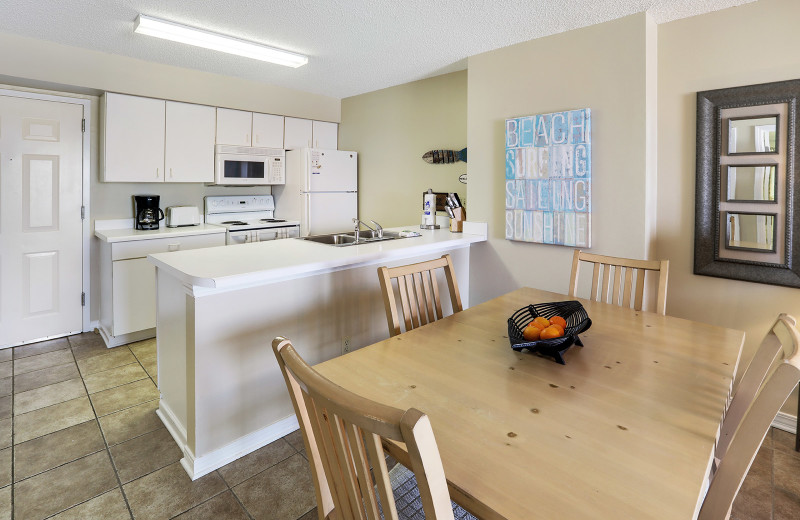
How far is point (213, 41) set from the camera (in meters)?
2.98

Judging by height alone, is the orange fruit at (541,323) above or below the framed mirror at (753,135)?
below

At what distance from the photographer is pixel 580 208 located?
2736mm

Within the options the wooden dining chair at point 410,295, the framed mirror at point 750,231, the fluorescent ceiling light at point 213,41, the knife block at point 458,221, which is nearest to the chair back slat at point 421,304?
the wooden dining chair at point 410,295

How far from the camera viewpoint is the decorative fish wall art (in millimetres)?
3748

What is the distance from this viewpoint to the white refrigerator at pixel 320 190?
Result: 14.6 feet

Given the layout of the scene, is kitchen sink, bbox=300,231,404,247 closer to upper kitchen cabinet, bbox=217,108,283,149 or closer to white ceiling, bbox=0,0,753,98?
white ceiling, bbox=0,0,753,98

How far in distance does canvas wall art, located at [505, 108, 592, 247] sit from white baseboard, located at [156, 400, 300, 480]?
78.4 inches

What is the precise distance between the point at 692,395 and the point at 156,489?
2.09m

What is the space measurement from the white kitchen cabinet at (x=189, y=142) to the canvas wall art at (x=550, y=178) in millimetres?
2835

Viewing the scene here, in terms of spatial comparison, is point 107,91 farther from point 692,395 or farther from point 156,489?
point 692,395

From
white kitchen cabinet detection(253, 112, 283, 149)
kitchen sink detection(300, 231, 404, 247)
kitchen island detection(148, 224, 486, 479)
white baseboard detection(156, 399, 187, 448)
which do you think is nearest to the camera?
kitchen island detection(148, 224, 486, 479)

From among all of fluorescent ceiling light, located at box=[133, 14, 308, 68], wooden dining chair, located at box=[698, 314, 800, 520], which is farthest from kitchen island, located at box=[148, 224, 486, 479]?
wooden dining chair, located at box=[698, 314, 800, 520]

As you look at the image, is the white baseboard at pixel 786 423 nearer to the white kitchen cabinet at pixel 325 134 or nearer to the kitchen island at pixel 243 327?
the kitchen island at pixel 243 327

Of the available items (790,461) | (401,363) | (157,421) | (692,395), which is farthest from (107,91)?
(790,461)
